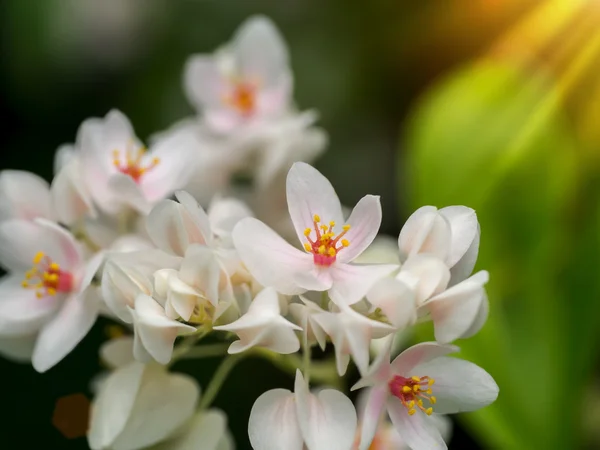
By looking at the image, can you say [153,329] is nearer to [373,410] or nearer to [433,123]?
[373,410]

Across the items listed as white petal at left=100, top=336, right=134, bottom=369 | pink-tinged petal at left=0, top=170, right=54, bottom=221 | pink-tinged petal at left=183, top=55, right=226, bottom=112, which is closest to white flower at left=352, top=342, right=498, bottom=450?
white petal at left=100, top=336, right=134, bottom=369

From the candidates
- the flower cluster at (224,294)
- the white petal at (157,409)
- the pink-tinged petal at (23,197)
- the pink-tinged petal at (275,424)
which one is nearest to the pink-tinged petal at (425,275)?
the flower cluster at (224,294)

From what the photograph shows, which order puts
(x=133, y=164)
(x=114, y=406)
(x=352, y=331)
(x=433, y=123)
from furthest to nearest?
1. (x=433, y=123)
2. (x=133, y=164)
3. (x=114, y=406)
4. (x=352, y=331)

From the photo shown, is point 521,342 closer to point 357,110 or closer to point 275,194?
point 275,194

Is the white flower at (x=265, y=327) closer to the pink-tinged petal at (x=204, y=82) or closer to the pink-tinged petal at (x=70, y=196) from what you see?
the pink-tinged petal at (x=70, y=196)

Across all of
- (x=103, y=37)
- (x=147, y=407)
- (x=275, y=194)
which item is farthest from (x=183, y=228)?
(x=103, y=37)

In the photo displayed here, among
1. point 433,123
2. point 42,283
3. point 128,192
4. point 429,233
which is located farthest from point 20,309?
point 433,123
